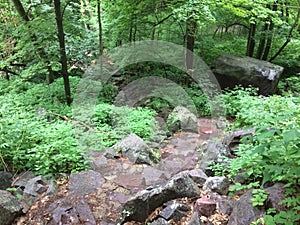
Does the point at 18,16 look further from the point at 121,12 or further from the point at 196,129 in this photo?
the point at 196,129

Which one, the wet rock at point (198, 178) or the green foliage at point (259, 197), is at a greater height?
the green foliage at point (259, 197)

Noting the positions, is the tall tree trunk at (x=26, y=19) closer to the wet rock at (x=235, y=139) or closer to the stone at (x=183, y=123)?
the stone at (x=183, y=123)

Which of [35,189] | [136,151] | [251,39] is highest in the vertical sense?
[251,39]

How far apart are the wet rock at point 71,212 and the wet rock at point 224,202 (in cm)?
155

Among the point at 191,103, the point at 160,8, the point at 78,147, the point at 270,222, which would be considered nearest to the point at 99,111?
the point at 78,147

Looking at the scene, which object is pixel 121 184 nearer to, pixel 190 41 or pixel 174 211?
pixel 174 211

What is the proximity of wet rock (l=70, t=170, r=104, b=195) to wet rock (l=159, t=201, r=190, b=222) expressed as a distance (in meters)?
1.41

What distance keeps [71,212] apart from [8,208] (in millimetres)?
788

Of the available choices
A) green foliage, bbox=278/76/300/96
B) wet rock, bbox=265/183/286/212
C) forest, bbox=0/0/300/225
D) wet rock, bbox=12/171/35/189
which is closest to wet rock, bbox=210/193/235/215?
forest, bbox=0/0/300/225

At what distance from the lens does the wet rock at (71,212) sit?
3.23m

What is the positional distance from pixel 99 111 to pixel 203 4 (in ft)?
13.9

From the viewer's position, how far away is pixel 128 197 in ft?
12.5

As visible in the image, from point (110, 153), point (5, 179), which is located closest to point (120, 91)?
point (110, 153)

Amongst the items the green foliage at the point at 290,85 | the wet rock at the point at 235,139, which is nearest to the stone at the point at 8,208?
the wet rock at the point at 235,139
